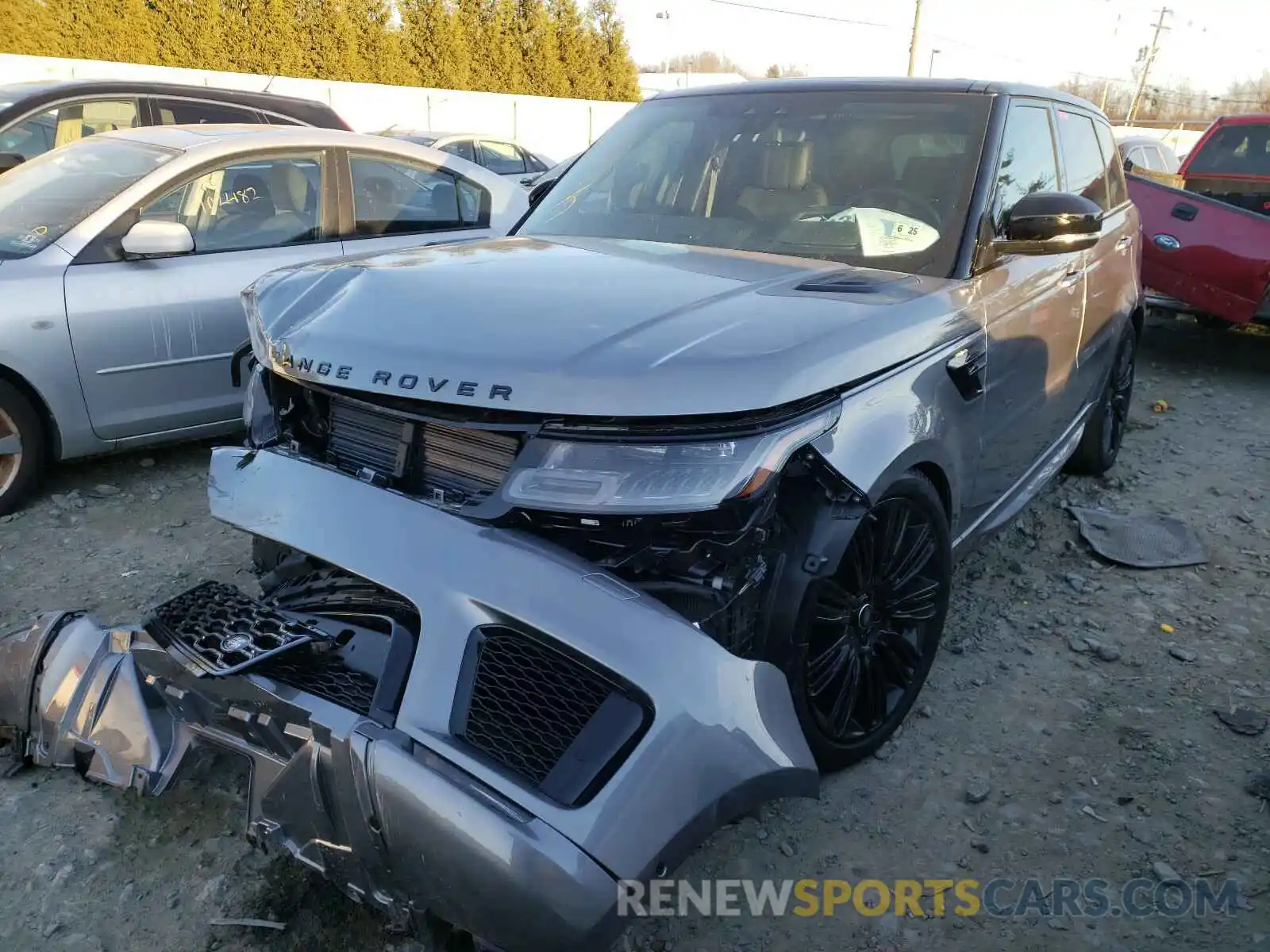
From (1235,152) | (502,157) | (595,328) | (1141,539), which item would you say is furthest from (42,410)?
(1235,152)

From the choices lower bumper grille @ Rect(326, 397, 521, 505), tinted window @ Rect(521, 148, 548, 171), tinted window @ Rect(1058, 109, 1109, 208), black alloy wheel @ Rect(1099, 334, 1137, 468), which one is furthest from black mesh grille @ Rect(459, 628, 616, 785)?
tinted window @ Rect(521, 148, 548, 171)

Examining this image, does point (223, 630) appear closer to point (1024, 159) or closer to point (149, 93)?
point (1024, 159)

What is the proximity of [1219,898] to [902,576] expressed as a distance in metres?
1.07

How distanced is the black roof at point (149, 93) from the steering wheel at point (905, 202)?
5840 mm

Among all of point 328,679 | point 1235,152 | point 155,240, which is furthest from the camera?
point 1235,152

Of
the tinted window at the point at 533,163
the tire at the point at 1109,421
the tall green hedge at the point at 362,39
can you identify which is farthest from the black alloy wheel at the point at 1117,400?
the tall green hedge at the point at 362,39

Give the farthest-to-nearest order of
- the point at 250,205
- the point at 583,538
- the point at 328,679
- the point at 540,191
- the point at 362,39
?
the point at 362,39 < the point at 250,205 < the point at 540,191 < the point at 583,538 < the point at 328,679

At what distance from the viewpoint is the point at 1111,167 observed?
15.6 feet

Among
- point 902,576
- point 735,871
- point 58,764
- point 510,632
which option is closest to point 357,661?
point 510,632

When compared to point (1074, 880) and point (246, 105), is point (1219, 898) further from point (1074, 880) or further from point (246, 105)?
point (246, 105)

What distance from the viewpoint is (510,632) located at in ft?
5.93

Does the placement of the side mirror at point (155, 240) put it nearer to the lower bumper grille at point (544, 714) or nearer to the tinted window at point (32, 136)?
the lower bumper grille at point (544, 714)

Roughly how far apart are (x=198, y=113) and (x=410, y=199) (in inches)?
124

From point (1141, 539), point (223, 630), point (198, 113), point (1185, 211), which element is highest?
point (198, 113)
